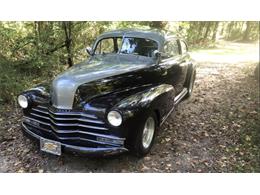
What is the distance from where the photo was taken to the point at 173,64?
3.72 meters

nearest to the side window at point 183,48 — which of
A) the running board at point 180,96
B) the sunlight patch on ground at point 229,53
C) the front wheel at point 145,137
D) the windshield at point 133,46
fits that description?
the sunlight patch on ground at point 229,53

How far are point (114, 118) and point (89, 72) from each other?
0.66m

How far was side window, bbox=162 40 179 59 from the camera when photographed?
11.8 ft

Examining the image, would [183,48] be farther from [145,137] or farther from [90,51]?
[145,137]

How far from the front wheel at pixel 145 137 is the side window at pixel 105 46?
101 cm

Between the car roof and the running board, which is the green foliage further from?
the running board

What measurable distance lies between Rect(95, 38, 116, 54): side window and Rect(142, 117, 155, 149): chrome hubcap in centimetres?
101

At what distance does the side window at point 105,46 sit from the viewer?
352cm

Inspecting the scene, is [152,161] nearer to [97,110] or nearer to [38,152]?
[97,110]

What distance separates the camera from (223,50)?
14.5 ft

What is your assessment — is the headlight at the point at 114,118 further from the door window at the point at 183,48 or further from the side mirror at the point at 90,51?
the door window at the point at 183,48
